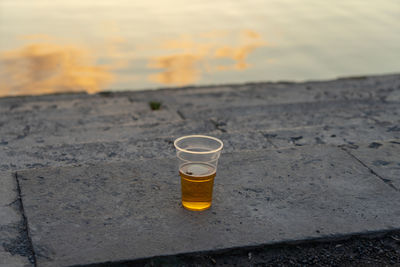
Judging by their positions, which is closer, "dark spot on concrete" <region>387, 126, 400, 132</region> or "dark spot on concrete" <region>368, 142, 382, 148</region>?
"dark spot on concrete" <region>368, 142, 382, 148</region>

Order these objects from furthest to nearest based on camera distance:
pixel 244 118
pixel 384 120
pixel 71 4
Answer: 1. pixel 71 4
2. pixel 244 118
3. pixel 384 120

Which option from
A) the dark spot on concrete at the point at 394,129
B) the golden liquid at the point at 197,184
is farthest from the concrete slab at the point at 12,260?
the dark spot on concrete at the point at 394,129

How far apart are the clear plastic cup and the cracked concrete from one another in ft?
0.24

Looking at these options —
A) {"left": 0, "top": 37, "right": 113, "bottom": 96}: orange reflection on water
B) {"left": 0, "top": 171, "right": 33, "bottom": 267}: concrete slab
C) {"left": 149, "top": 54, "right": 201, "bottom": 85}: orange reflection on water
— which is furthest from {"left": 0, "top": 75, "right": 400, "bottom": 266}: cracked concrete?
{"left": 149, "top": 54, "right": 201, "bottom": 85}: orange reflection on water

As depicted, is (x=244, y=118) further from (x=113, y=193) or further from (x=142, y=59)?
(x=142, y=59)

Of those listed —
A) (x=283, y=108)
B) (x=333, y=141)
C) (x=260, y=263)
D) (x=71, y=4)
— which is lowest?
(x=260, y=263)

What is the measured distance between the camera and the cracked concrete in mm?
2225

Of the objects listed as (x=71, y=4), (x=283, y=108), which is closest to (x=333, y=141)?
(x=283, y=108)

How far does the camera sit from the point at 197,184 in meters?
2.28

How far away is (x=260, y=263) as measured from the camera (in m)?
2.11

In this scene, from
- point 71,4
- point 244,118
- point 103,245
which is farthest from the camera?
point 71,4

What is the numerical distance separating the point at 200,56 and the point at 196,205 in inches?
241

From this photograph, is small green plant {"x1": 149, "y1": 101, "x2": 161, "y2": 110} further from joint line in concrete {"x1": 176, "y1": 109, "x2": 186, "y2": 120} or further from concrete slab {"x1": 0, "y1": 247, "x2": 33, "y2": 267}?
concrete slab {"x1": 0, "y1": 247, "x2": 33, "y2": 267}

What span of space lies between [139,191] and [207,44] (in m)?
6.13
